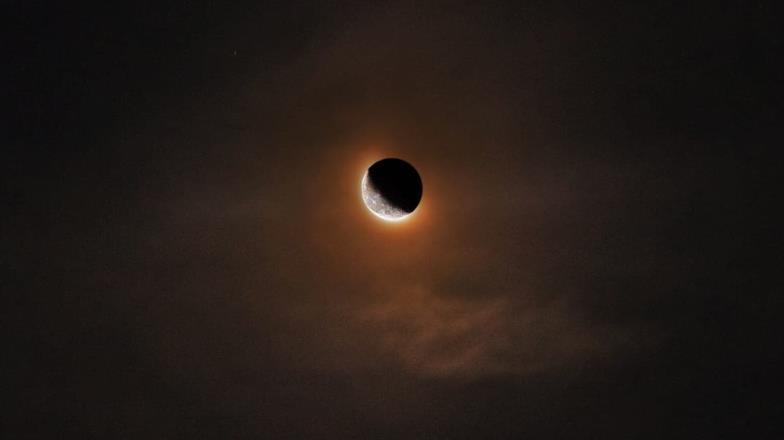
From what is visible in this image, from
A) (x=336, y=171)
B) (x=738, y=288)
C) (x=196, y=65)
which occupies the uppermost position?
(x=196, y=65)

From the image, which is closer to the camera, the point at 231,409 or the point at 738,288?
the point at 738,288

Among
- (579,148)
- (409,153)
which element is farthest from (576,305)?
(409,153)

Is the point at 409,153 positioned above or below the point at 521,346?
above

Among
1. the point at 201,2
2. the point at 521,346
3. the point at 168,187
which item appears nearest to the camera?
the point at 201,2

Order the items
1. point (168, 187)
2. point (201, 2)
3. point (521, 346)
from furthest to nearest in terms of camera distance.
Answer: point (521, 346)
point (168, 187)
point (201, 2)

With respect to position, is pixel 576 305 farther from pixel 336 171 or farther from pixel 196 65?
pixel 196 65

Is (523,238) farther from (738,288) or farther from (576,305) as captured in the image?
(738,288)
